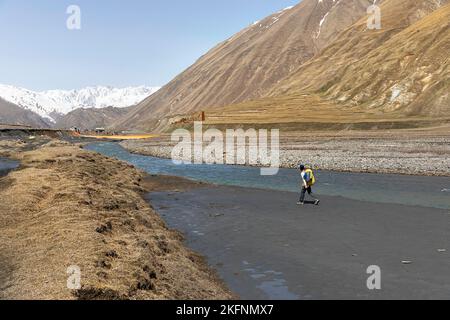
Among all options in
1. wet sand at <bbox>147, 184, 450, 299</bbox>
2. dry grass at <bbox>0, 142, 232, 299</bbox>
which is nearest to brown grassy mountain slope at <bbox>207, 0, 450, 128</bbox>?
wet sand at <bbox>147, 184, 450, 299</bbox>

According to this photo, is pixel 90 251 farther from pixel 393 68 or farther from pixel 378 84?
pixel 393 68

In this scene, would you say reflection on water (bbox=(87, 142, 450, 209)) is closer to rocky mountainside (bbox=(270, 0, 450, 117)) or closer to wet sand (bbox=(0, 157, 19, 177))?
wet sand (bbox=(0, 157, 19, 177))

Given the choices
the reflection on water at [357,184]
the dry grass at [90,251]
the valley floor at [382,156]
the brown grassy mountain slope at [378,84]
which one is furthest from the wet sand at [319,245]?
the brown grassy mountain slope at [378,84]

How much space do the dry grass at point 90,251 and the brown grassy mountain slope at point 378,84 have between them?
251 ft

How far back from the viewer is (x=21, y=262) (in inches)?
523

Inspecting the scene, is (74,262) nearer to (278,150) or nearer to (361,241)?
(361,241)

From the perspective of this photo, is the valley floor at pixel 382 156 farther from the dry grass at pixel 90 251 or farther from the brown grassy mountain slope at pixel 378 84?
the brown grassy mountain slope at pixel 378 84

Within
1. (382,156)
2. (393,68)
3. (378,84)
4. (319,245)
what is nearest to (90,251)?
(319,245)

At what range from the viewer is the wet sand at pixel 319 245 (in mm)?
13367

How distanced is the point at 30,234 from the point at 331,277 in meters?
10.9

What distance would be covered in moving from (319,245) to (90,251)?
8917 millimetres

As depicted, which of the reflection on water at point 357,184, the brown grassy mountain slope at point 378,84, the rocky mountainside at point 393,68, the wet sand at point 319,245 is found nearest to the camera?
the wet sand at point 319,245

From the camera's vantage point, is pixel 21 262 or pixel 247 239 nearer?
pixel 21 262
